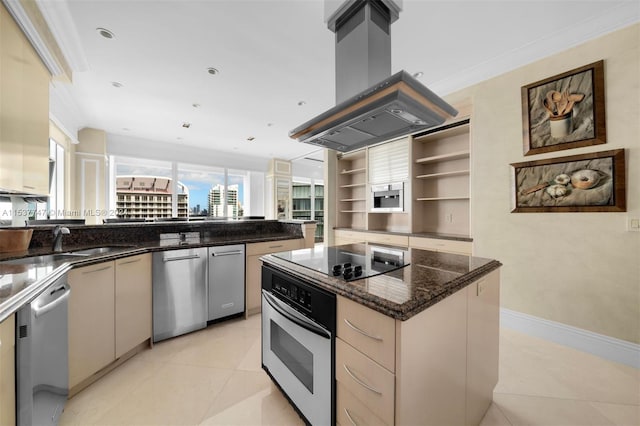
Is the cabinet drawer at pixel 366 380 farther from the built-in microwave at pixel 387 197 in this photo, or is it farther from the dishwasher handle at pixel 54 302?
the built-in microwave at pixel 387 197

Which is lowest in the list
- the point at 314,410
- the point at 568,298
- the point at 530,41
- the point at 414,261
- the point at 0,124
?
the point at 314,410

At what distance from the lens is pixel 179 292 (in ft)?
7.59

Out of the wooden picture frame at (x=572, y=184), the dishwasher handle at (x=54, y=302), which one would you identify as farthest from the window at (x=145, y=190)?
the wooden picture frame at (x=572, y=184)

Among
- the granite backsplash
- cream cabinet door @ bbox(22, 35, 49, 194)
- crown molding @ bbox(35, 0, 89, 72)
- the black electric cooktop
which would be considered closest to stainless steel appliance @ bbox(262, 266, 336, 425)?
the black electric cooktop

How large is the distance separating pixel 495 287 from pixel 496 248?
5.00ft

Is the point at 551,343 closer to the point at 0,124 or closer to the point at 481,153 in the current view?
the point at 481,153

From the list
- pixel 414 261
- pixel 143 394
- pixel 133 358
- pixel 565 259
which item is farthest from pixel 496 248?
pixel 133 358

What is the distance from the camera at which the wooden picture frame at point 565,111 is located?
2.07 meters

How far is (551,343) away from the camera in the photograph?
7.56ft

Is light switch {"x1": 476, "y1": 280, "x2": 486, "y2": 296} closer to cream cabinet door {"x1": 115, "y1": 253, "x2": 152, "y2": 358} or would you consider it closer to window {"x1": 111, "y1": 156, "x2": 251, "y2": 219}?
cream cabinet door {"x1": 115, "y1": 253, "x2": 152, "y2": 358}

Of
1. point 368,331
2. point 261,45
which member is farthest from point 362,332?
point 261,45

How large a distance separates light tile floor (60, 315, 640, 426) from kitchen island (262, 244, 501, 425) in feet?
1.97

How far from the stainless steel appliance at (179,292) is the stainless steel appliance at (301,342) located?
1.15 meters

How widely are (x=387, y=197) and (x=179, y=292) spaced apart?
9.78ft
